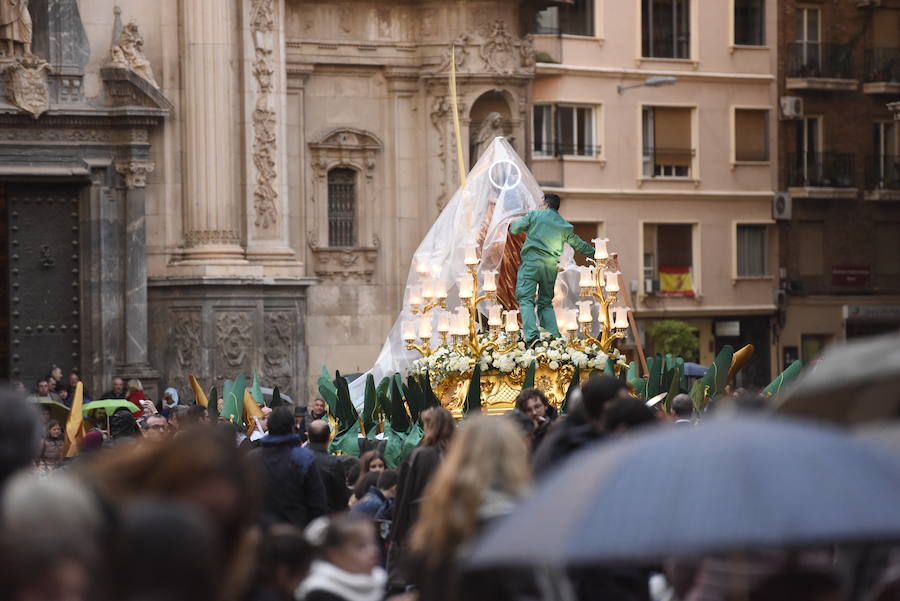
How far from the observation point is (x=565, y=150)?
46000 millimetres

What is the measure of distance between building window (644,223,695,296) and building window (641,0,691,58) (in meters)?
3.76

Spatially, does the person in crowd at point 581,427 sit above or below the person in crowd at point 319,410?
above

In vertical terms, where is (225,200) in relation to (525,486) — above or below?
above

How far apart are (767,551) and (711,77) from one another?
136ft

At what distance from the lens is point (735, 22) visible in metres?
49.0

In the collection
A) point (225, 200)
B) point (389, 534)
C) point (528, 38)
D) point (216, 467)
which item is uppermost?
point (528, 38)

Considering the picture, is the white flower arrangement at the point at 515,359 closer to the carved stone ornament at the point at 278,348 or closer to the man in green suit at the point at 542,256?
the man in green suit at the point at 542,256

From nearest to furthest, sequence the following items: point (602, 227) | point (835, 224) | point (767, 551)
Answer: point (767, 551) < point (602, 227) < point (835, 224)

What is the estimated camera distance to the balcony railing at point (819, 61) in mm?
49875

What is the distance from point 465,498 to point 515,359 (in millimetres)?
13225

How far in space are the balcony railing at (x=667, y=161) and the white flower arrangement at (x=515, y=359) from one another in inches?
1014

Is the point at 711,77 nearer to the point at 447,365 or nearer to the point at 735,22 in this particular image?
the point at 735,22

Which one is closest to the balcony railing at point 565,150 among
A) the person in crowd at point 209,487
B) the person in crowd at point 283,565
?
the person in crowd at point 283,565

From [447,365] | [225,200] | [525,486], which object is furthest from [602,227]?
[525,486]
